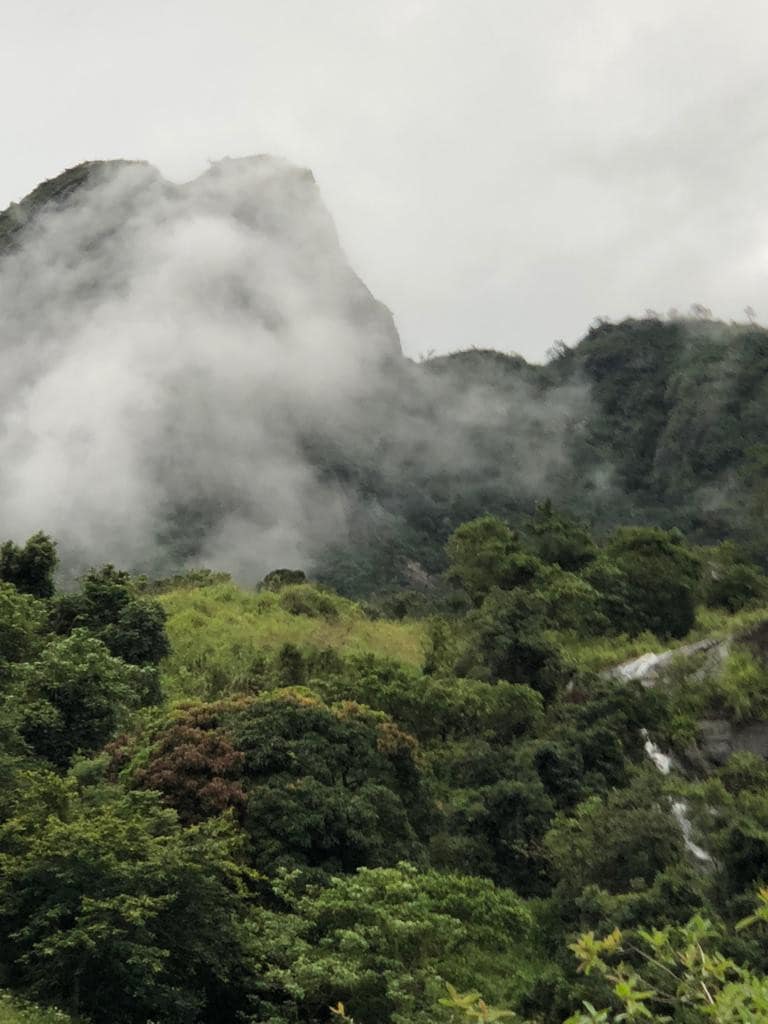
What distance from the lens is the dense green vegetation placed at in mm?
8781

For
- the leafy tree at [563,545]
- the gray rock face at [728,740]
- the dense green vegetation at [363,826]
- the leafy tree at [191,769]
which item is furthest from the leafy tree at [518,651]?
the leafy tree at [191,769]

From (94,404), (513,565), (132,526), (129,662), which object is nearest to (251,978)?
(129,662)

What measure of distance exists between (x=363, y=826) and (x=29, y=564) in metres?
14.1

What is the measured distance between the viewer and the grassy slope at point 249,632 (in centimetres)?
2202

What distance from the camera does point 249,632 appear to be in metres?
26.5

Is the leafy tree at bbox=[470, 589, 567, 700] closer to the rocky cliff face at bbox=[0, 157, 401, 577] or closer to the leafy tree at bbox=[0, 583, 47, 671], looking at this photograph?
the leafy tree at bbox=[0, 583, 47, 671]

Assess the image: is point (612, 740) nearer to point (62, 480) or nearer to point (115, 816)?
point (115, 816)

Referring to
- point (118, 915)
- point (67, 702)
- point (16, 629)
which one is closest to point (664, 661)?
point (67, 702)

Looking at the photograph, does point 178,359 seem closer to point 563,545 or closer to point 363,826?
point 563,545

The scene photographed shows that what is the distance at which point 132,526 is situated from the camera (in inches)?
1967

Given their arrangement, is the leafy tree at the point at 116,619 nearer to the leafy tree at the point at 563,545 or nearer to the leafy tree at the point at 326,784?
the leafy tree at the point at 326,784

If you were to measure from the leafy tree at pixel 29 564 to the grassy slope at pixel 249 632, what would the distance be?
12.2 feet

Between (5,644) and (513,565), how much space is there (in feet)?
59.1

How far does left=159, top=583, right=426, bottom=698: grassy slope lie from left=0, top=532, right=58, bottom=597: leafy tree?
12.2 ft
